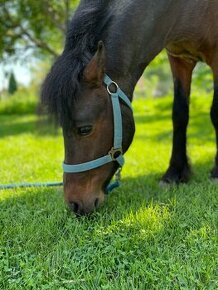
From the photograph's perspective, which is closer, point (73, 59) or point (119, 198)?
point (73, 59)

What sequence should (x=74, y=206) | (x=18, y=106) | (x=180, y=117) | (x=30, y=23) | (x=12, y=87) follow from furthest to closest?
1. (x=12, y=87)
2. (x=18, y=106)
3. (x=30, y=23)
4. (x=180, y=117)
5. (x=74, y=206)

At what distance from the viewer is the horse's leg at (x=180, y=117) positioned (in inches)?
155

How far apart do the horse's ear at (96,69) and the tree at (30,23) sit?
27.7ft

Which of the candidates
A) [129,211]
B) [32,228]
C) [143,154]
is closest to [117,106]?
[129,211]

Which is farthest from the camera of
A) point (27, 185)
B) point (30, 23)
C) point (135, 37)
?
point (30, 23)

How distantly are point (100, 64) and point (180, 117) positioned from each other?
5.36 ft

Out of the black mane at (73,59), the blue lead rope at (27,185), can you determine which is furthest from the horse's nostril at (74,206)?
the blue lead rope at (27,185)

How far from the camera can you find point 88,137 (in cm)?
263

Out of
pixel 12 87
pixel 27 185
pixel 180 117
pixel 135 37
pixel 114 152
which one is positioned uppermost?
pixel 135 37

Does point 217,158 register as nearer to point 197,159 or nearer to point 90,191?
point 197,159

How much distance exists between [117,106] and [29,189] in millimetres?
1368

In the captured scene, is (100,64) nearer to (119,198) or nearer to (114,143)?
(114,143)

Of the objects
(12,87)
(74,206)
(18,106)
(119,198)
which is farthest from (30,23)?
(12,87)

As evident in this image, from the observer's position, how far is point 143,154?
236 inches
